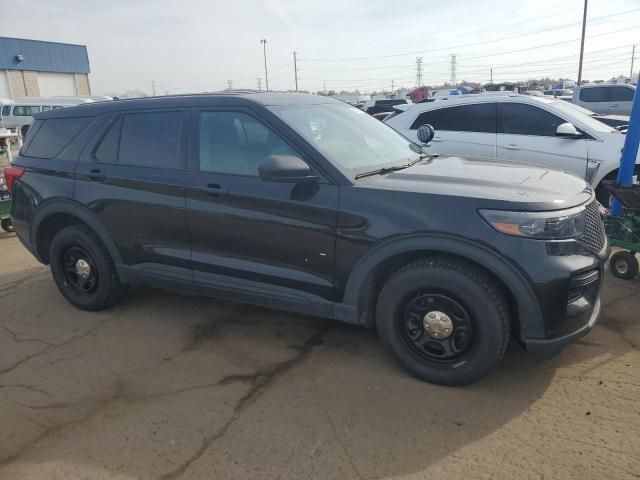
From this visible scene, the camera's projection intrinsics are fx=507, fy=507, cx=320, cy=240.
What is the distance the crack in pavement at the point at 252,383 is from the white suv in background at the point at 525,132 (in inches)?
135

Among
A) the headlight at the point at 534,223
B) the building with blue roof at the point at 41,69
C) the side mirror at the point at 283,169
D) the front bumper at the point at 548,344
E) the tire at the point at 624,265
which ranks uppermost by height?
the building with blue roof at the point at 41,69

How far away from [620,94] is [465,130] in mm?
14129

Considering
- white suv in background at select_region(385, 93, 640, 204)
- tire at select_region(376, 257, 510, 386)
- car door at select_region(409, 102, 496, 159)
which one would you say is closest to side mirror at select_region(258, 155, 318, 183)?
tire at select_region(376, 257, 510, 386)

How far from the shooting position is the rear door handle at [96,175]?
4.07 meters

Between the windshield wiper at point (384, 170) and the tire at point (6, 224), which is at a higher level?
the windshield wiper at point (384, 170)

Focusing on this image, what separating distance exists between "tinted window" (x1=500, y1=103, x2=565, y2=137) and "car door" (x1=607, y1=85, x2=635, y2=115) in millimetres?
13779

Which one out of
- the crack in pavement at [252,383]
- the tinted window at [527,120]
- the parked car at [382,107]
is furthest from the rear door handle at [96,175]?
the parked car at [382,107]

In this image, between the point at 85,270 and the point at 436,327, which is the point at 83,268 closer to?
the point at 85,270

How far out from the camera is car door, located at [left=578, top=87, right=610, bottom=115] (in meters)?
18.3

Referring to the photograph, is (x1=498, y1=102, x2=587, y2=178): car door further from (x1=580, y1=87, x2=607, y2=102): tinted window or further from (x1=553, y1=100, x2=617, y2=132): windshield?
Result: (x1=580, y1=87, x2=607, y2=102): tinted window

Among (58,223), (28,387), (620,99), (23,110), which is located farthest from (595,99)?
(23,110)

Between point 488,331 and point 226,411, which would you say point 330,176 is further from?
point 226,411

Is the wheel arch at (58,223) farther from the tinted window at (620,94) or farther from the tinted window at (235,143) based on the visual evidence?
the tinted window at (620,94)

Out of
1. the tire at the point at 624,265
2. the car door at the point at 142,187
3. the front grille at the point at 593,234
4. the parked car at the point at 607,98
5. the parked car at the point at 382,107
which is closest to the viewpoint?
the front grille at the point at 593,234
